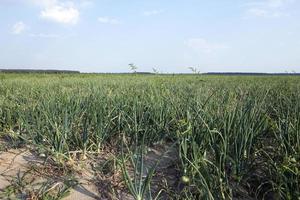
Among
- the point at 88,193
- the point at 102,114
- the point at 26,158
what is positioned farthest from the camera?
the point at 102,114

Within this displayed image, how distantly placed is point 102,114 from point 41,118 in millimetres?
605

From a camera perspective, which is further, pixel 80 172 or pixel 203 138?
pixel 80 172

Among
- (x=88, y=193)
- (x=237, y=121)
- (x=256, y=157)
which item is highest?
(x=237, y=121)

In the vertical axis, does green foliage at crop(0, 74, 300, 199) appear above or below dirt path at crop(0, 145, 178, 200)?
above

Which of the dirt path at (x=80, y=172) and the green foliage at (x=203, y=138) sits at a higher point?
the green foliage at (x=203, y=138)

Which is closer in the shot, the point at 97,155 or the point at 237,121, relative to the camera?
the point at 237,121

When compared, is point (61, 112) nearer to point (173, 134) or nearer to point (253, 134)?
point (173, 134)

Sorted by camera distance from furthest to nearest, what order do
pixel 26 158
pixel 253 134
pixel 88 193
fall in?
1. pixel 26 158
2. pixel 253 134
3. pixel 88 193

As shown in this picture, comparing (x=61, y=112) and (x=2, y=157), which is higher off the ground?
(x=61, y=112)

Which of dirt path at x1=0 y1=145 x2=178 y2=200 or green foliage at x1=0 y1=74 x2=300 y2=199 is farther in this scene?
dirt path at x1=0 y1=145 x2=178 y2=200

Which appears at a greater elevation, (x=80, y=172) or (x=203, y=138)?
→ (x=203, y=138)

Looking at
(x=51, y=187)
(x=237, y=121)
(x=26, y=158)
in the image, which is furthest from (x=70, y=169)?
(x=237, y=121)

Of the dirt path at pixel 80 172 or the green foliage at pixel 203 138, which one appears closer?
the green foliage at pixel 203 138

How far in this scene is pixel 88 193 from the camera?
291cm
